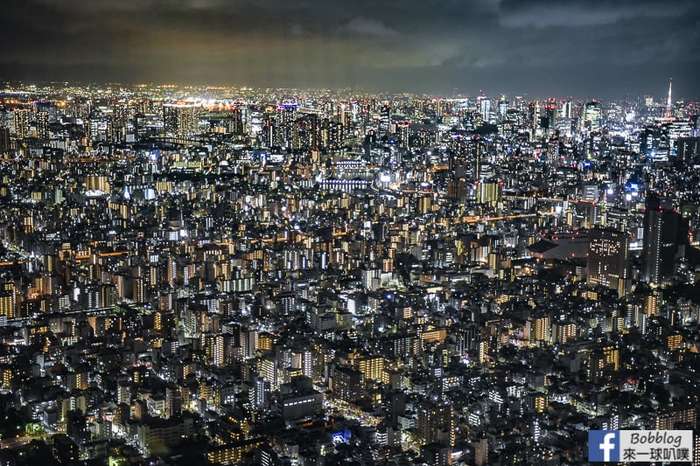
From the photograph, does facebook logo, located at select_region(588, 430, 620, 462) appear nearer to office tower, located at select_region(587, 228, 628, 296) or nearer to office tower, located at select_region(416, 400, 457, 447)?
office tower, located at select_region(416, 400, 457, 447)

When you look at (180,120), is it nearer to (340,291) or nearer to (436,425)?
(340,291)

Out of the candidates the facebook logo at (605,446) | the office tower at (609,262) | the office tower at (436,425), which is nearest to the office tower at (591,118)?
the office tower at (609,262)

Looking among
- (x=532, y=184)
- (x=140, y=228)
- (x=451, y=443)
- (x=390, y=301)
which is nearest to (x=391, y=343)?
(x=390, y=301)

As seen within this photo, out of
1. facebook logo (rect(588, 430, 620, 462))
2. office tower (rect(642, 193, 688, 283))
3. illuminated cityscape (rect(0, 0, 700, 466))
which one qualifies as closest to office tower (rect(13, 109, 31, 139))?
illuminated cityscape (rect(0, 0, 700, 466))

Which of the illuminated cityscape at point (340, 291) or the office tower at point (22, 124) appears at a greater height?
the office tower at point (22, 124)

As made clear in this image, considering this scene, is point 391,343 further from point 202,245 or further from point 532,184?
point 532,184

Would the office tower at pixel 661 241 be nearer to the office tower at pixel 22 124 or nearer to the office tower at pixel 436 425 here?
the office tower at pixel 436 425
